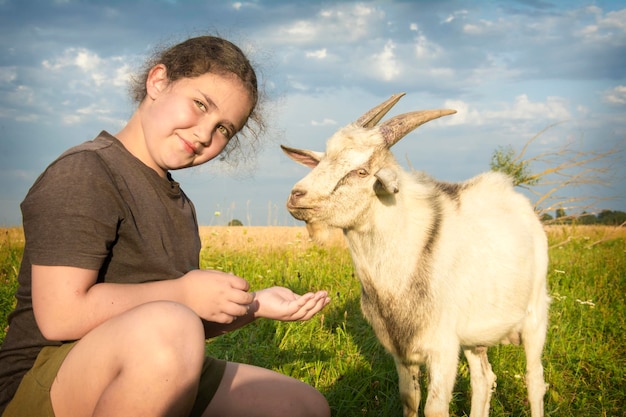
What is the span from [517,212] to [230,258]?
3609mm

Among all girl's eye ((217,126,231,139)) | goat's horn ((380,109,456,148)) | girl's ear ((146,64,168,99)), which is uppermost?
girl's ear ((146,64,168,99))

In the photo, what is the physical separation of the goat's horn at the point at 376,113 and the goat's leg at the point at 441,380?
153 cm

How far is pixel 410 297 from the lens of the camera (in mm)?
3445

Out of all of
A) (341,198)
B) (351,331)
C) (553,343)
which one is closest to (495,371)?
(553,343)

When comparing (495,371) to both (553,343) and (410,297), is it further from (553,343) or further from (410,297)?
(410,297)

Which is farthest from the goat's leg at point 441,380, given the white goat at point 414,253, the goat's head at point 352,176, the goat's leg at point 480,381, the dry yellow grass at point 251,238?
the dry yellow grass at point 251,238

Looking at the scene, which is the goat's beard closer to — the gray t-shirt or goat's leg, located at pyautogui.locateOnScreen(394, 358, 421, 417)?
goat's leg, located at pyautogui.locateOnScreen(394, 358, 421, 417)

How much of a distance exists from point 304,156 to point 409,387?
169cm

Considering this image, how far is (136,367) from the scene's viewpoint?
1665mm

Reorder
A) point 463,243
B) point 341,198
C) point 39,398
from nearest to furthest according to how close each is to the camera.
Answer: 1. point 39,398
2. point 341,198
3. point 463,243

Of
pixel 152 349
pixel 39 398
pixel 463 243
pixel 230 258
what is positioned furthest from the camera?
pixel 230 258

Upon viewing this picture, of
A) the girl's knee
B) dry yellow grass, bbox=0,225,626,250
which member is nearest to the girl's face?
the girl's knee

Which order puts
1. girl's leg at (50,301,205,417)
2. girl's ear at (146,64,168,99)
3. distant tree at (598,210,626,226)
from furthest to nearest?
distant tree at (598,210,626,226), girl's ear at (146,64,168,99), girl's leg at (50,301,205,417)

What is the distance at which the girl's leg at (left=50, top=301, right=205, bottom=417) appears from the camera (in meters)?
1.67
